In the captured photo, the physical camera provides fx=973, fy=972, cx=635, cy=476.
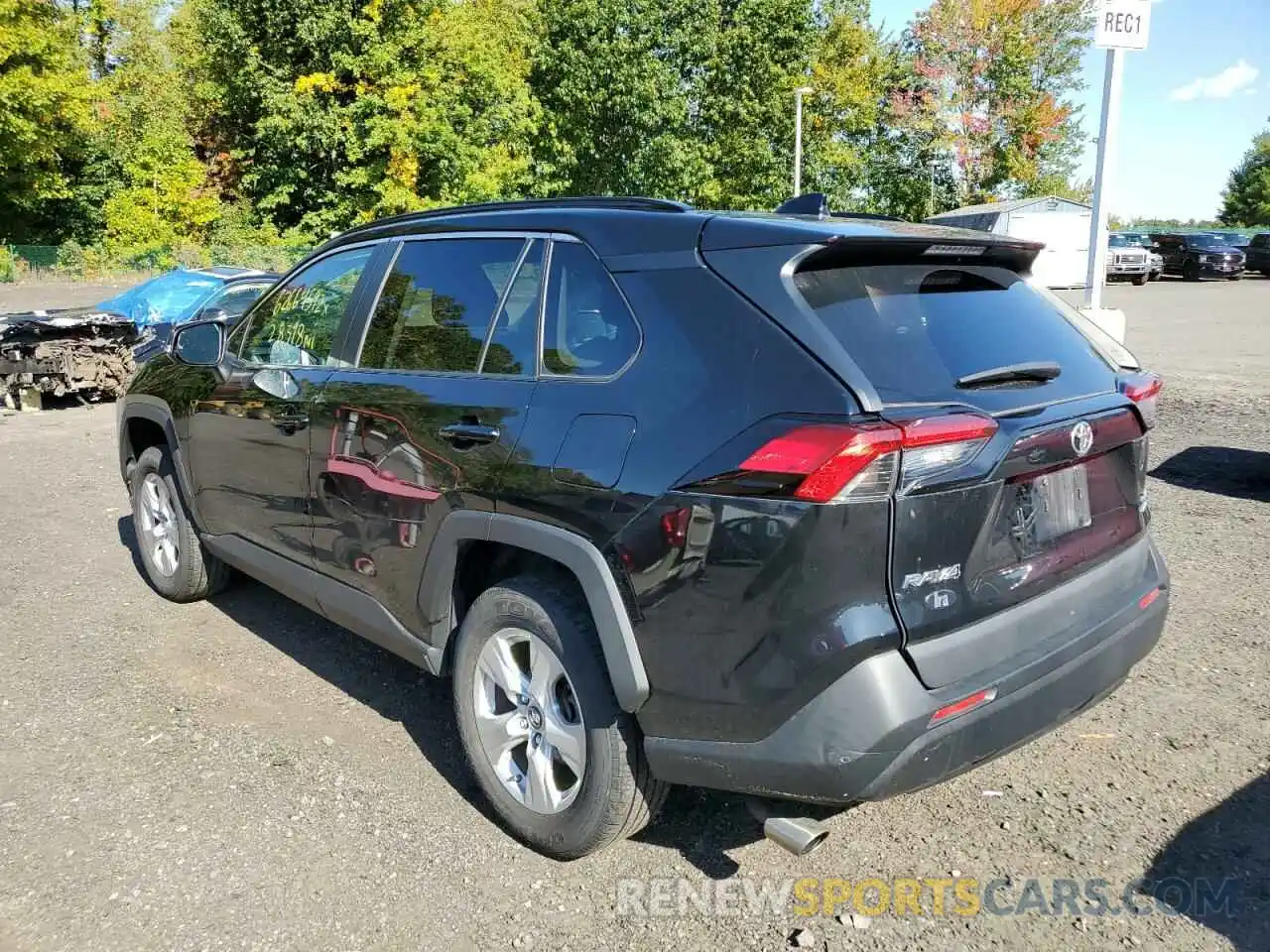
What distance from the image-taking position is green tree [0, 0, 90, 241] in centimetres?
3350

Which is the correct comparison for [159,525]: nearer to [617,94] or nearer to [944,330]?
[944,330]

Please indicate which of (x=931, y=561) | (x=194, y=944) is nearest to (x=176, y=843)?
(x=194, y=944)

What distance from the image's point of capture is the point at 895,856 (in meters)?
2.90

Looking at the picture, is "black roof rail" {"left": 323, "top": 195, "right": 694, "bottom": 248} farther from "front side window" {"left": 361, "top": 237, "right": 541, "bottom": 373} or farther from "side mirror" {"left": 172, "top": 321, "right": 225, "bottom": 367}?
"side mirror" {"left": 172, "top": 321, "right": 225, "bottom": 367}

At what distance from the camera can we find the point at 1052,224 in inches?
1377

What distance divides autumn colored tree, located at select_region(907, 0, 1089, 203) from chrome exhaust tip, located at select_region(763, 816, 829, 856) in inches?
1894

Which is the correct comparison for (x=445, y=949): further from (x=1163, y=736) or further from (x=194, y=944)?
(x=1163, y=736)

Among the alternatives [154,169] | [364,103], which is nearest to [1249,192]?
[364,103]

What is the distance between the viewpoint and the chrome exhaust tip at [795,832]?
2.37 metres

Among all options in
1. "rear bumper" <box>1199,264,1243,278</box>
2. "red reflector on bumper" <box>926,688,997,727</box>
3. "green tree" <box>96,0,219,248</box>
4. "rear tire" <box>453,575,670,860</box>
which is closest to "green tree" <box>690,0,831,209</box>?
"rear bumper" <box>1199,264,1243,278</box>

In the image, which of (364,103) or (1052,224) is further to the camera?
(1052,224)

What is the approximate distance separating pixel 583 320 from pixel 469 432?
50cm

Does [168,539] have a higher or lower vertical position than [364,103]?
lower

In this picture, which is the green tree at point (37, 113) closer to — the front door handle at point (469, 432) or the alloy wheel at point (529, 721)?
the front door handle at point (469, 432)
